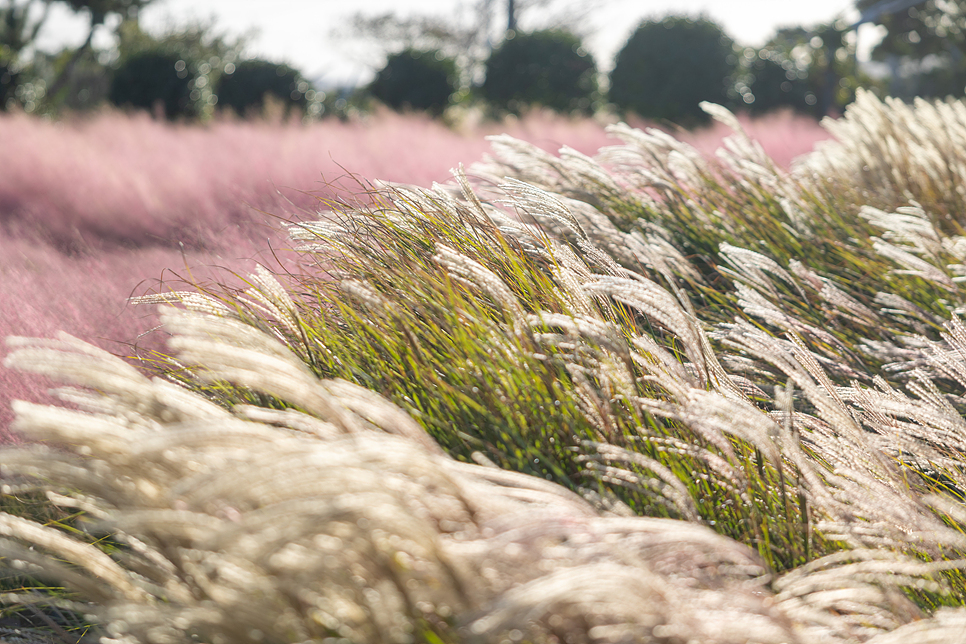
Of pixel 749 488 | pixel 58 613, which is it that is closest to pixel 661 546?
pixel 749 488

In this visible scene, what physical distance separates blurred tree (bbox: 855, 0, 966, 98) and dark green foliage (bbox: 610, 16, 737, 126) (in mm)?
7307

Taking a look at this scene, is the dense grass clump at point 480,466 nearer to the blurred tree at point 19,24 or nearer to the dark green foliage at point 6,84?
the dark green foliage at point 6,84

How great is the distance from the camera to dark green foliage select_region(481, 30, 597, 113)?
12.7m

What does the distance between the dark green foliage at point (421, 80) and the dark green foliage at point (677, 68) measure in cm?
323

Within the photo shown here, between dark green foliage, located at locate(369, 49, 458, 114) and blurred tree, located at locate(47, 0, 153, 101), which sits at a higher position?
blurred tree, located at locate(47, 0, 153, 101)

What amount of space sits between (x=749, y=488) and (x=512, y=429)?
49cm

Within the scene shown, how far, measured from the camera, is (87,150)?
4945 mm

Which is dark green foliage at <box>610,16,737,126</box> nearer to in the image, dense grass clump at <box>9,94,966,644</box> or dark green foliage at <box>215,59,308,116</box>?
dark green foliage at <box>215,59,308,116</box>

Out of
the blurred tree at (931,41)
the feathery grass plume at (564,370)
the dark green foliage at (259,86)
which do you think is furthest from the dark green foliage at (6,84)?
the blurred tree at (931,41)

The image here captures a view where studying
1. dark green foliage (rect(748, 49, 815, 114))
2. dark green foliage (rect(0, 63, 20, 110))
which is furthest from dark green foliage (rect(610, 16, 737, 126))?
dark green foliage (rect(0, 63, 20, 110))

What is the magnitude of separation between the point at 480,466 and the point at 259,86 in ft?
38.6

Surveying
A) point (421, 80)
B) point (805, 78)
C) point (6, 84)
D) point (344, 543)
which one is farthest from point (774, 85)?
point (344, 543)

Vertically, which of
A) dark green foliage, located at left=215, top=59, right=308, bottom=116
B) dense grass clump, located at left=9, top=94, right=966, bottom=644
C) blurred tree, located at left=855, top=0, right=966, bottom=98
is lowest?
dense grass clump, located at left=9, top=94, right=966, bottom=644

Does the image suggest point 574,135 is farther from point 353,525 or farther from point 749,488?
point 353,525
